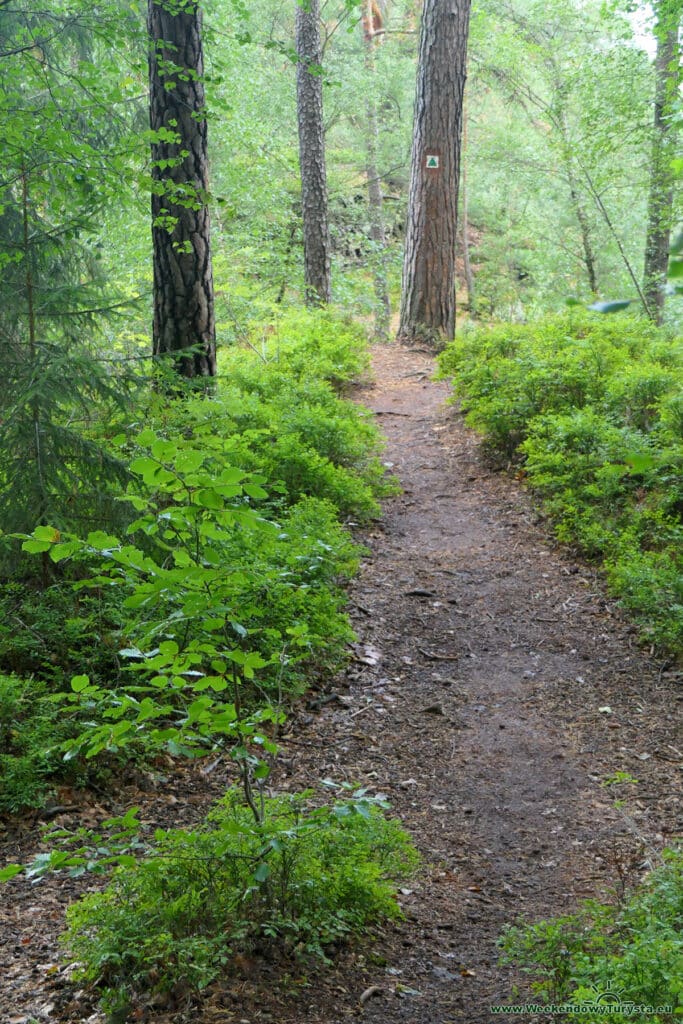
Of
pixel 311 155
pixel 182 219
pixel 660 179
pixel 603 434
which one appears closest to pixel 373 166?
pixel 311 155

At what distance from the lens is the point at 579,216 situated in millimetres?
19922

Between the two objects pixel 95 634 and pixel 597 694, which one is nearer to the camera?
pixel 95 634

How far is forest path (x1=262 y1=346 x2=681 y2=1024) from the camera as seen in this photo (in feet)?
10.6

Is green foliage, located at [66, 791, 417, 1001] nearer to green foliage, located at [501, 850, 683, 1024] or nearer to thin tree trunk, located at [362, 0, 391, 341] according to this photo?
green foliage, located at [501, 850, 683, 1024]

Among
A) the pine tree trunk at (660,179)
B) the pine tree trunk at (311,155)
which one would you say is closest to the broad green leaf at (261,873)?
the pine tree trunk at (660,179)

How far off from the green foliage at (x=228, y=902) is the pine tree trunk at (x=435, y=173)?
36.7 feet

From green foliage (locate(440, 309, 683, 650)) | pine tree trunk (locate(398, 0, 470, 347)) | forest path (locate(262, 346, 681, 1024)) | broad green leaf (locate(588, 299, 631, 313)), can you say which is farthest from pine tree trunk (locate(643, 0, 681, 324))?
broad green leaf (locate(588, 299, 631, 313))

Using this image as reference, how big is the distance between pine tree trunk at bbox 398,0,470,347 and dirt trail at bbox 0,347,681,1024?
6286mm

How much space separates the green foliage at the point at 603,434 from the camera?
6.00 m

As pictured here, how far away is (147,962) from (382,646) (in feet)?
11.1

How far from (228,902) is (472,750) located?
2.24 m

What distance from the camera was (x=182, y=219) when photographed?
7703mm

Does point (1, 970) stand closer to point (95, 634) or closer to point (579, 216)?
point (95, 634)

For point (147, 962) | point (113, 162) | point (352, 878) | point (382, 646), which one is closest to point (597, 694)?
point (382, 646)
